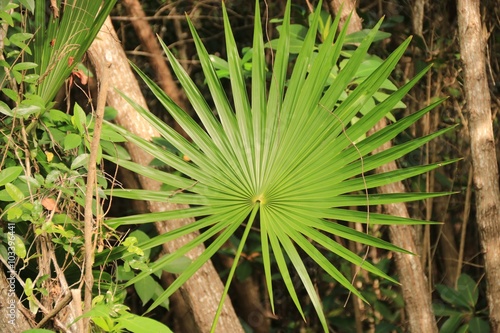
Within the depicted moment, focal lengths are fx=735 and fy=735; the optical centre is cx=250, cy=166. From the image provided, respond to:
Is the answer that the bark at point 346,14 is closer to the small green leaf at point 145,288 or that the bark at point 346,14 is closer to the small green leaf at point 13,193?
the small green leaf at point 145,288

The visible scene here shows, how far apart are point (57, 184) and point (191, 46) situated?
7.23 ft

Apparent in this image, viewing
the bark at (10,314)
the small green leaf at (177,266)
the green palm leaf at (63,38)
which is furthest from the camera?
the small green leaf at (177,266)

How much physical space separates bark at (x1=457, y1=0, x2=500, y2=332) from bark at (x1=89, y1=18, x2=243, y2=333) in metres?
0.82

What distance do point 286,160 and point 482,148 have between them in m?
0.83

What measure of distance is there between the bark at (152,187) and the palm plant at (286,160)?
589 millimetres

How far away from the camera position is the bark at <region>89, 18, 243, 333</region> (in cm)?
232

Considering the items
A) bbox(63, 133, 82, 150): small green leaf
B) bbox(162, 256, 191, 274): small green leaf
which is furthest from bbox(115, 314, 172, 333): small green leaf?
bbox(162, 256, 191, 274): small green leaf

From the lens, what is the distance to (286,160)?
69.7 inches

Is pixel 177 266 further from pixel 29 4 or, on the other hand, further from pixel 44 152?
pixel 29 4

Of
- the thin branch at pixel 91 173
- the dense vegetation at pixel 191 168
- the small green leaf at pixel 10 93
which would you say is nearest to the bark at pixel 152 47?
the dense vegetation at pixel 191 168

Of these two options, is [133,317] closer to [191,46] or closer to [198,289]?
[198,289]

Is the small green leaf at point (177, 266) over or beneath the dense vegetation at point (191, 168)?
beneath

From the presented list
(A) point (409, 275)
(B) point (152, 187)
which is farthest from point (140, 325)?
(A) point (409, 275)

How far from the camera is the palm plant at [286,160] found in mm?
1717
